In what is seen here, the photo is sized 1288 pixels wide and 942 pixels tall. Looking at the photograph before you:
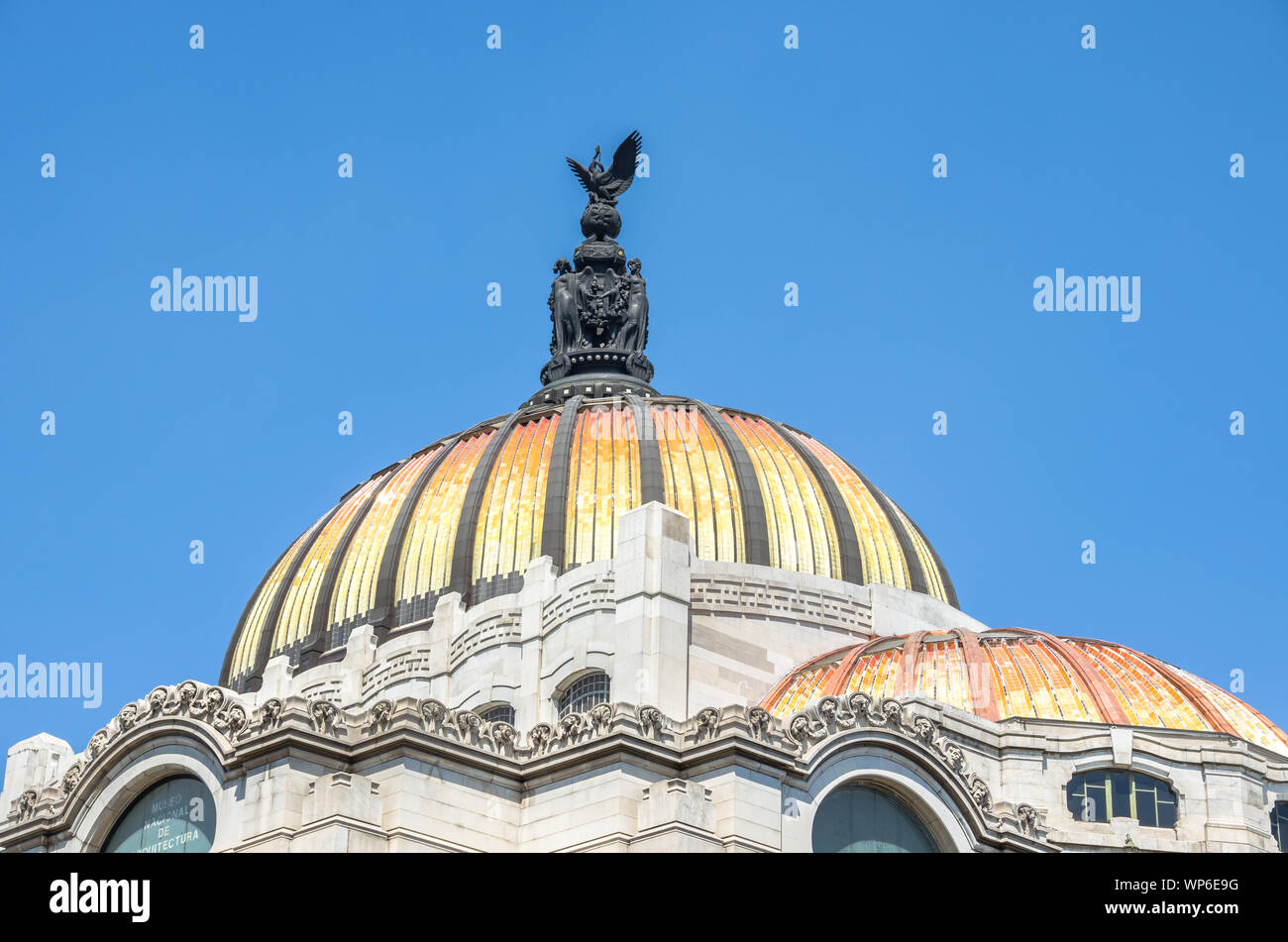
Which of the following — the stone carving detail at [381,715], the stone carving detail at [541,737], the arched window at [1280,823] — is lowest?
the arched window at [1280,823]

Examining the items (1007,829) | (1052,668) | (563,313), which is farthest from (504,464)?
(1007,829)

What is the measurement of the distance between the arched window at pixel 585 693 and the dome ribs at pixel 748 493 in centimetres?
767

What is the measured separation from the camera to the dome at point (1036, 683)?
57.3m

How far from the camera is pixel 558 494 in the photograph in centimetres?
6900

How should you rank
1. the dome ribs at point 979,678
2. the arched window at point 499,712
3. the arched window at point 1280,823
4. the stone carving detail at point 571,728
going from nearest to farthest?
the stone carving detail at point 571,728 → the arched window at point 1280,823 → the dome ribs at point 979,678 → the arched window at point 499,712

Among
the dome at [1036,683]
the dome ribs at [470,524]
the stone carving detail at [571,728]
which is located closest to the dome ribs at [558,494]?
the dome ribs at [470,524]

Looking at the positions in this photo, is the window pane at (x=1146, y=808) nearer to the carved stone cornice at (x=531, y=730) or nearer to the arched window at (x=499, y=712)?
the carved stone cornice at (x=531, y=730)

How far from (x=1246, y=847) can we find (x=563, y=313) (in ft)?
120

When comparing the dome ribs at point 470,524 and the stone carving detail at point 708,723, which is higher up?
the dome ribs at point 470,524

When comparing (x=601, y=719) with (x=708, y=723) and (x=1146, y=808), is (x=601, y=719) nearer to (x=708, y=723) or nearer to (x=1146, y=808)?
(x=708, y=723)

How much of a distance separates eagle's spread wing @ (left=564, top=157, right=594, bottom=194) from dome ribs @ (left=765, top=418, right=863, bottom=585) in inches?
634

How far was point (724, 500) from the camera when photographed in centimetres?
6956

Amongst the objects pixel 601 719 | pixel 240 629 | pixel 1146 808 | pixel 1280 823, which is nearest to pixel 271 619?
pixel 240 629

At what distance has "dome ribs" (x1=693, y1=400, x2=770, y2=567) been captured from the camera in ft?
224
